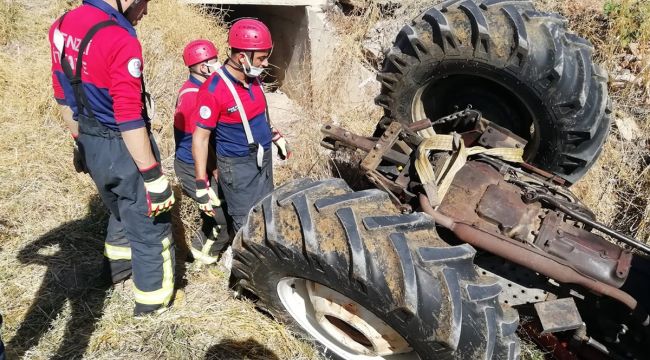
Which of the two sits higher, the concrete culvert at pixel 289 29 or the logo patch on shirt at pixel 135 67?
the concrete culvert at pixel 289 29

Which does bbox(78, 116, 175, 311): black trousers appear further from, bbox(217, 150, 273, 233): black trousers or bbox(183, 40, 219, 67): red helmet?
bbox(183, 40, 219, 67): red helmet

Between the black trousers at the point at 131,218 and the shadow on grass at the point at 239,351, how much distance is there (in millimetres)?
471

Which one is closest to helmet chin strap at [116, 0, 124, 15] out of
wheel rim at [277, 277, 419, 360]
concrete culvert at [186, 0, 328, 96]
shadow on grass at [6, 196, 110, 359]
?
wheel rim at [277, 277, 419, 360]

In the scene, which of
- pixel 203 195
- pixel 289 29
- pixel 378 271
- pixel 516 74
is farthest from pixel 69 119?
pixel 289 29

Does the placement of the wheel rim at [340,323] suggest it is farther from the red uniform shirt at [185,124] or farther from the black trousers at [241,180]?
the red uniform shirt at [185,124]

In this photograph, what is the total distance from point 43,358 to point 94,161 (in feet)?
3.67

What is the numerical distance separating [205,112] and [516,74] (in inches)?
68.2

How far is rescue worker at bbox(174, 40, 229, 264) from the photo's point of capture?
11.0 feet

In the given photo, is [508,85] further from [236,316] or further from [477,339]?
[236,316]

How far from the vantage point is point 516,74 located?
2715 mm

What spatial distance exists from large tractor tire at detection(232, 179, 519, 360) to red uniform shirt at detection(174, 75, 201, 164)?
118 cm

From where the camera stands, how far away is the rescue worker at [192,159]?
334 cm

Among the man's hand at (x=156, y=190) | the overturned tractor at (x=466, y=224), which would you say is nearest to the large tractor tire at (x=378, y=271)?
the overturned tractor at (x=466, y=224)

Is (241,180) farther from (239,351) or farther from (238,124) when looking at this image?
(239,351)
